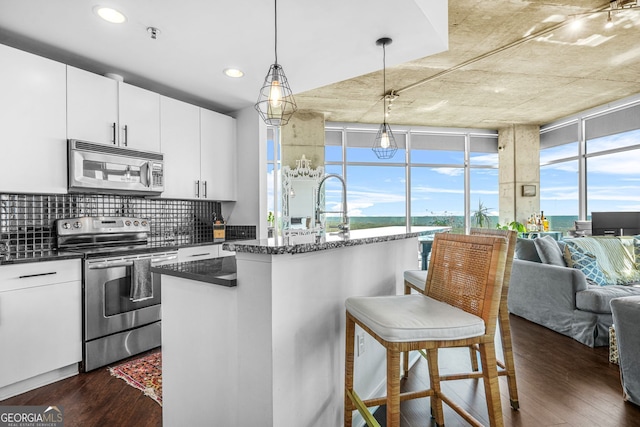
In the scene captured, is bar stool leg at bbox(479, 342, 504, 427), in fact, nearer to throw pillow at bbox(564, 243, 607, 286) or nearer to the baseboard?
throw pillow at bbox(564, 243, 607, 286)

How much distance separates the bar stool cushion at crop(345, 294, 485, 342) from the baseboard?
7.82 feet

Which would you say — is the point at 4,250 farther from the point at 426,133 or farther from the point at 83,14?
the point at 426,133

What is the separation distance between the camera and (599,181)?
263 inches

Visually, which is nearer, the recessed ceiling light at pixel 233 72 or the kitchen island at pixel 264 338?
the kitchen island at pixel 264 338

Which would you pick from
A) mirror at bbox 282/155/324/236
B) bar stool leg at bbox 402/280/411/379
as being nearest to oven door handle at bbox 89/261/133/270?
bar stool leg at bbox 402/280/411/379

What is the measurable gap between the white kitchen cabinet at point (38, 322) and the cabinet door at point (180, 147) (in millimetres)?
1351

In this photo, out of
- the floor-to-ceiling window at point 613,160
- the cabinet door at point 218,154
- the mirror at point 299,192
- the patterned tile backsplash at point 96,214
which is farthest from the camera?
the mirror at point 299,192

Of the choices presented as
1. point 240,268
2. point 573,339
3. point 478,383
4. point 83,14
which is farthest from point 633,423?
point 83,14

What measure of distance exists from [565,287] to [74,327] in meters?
4.18

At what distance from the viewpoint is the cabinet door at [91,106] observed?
280 cm

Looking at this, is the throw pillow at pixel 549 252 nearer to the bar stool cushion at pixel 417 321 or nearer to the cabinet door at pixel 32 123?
the bar stool cushion at pixel 417 321

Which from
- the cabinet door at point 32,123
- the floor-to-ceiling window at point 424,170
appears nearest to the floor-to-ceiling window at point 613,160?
the floor-to-ceiling window at point 424,170

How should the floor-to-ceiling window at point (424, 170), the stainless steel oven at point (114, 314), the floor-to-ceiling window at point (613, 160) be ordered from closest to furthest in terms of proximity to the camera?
the stainless steel oven at point (114, 314) → the floor-to-ceiling window at point (613, 160) → the floor-to-ceiling window at point (424, 170)

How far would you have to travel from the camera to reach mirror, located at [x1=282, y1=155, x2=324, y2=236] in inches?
256
